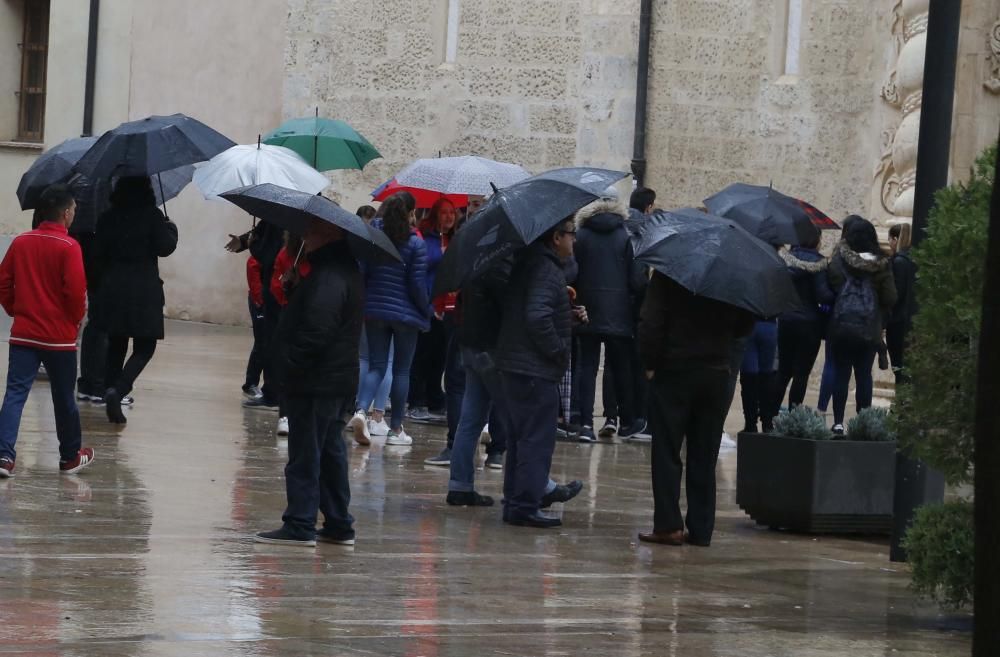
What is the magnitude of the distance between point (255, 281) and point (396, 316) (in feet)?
8.43

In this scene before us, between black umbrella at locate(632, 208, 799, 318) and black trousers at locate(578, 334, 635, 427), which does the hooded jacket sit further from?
black umbrella at locate(632, 208, 799, 318)

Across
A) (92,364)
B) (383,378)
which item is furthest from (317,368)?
(92,364)

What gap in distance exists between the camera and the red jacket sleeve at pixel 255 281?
594 inches

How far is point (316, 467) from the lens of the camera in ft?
28.5

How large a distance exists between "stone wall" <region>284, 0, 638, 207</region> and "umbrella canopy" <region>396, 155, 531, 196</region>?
7603 millimetres

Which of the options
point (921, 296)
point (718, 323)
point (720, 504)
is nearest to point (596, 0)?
point (720, 504)

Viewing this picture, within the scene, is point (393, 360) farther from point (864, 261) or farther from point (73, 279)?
point (864, 261)

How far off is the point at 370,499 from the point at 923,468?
126 inches

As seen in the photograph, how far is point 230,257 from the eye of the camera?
82.8ft

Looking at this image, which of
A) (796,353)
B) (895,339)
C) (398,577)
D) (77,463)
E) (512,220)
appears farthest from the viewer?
(895,339)

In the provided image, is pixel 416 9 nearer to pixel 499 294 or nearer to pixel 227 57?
pixel 227 57

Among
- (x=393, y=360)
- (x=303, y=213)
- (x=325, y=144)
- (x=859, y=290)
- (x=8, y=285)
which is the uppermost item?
(x=325, y=144)

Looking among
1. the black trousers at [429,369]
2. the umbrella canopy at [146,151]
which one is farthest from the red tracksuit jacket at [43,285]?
the black trousers at [429,369]

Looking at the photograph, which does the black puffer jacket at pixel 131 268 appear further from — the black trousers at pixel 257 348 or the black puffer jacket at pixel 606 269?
the black puffer jacket at pixel 606 269
